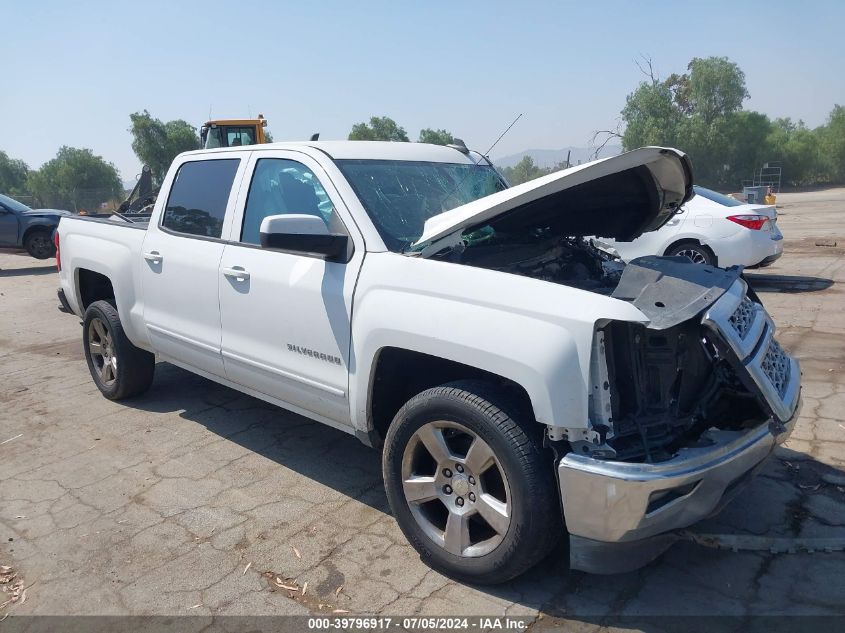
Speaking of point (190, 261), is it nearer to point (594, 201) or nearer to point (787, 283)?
point (594, 201)

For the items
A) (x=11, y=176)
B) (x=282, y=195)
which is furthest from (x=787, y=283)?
(x=11, y=176)

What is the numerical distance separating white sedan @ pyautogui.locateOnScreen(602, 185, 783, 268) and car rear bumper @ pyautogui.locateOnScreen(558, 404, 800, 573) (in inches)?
256

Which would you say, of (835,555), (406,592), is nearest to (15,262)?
(406,592)

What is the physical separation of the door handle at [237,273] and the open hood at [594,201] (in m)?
1.24

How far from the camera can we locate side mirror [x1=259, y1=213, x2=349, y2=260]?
325cm

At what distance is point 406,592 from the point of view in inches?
119

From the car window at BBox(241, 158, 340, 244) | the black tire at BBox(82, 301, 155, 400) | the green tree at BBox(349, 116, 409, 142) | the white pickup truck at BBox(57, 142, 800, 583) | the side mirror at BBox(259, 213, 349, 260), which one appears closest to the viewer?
the white pickup truck at BBox(57, 142, 800, 583)

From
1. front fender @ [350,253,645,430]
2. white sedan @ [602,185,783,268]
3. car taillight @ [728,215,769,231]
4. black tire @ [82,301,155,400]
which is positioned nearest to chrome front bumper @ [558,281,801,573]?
front fender @ [350,253,645,430]

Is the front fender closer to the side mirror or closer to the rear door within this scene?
the side mirror

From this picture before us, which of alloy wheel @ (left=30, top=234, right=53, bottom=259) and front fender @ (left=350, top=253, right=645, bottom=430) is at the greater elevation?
front fender @ (left=350, top=253, right=645, bottom=430)

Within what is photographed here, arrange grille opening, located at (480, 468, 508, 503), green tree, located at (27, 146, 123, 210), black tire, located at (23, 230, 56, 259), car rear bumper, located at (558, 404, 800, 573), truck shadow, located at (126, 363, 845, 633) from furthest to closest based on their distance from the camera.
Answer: green tree, located at (27, 146, 123, 210) < black tire, located at (23, 230, 56, 259) < grille opening, located at (480, 468, 508, 503) < truck shadow, located at (126, 363, 845, 633) < car rear bumper, located at (558, 404, 800, 573)

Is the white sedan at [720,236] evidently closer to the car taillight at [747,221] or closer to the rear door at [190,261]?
A: the car taillight at [747,221]

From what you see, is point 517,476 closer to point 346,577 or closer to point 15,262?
point 346,577

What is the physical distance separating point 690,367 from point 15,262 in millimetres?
18971
